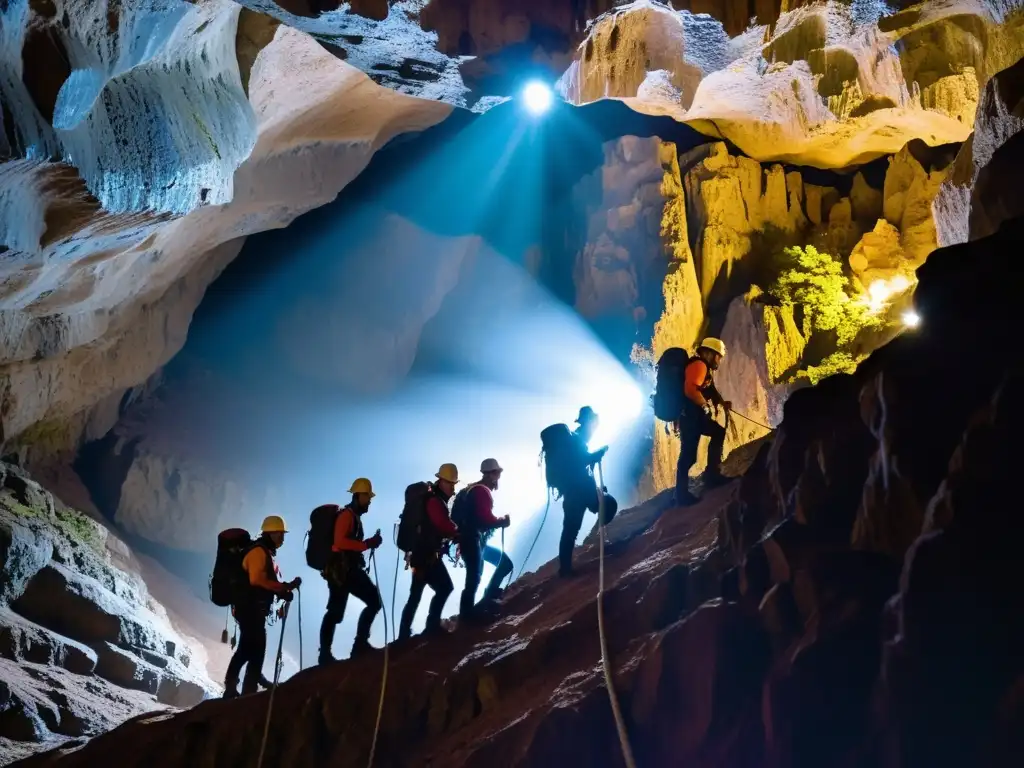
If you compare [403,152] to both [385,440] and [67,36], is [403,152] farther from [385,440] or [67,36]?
[67,36]

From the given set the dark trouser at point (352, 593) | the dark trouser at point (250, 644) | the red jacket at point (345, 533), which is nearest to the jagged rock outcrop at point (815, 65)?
the red jacket at point (345, 533)

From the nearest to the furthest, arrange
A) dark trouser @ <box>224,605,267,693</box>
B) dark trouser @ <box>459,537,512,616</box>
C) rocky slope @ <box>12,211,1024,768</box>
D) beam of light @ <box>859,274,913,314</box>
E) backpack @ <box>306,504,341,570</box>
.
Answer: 1. rocky slope @ <box>12,211,1024,768</box>
2. dark trouser @ <box>459,537,512,616</box>
3. backpack @ <box>306,504,341,570</box>
4. dark trouser @ <box>224,605,267,693</box>
5. beam of light @ <box>859,274,913,314</box>

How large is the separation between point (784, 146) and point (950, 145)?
353 centimetres

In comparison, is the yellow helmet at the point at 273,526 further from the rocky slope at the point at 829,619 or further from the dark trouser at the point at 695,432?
the dark trouser at the point at 695,432

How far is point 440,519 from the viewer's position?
22.8 ft

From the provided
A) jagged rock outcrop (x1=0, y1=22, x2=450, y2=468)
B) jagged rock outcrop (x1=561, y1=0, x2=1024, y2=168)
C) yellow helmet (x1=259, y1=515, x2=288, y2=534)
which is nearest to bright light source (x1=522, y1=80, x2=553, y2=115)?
jagged rock outcrop (x1=561, y1=0, x2=1024, y2=168)

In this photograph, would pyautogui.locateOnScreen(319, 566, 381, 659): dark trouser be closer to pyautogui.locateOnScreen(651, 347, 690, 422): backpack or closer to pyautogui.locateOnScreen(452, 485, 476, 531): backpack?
pyautogui.locateOnScreen(452, 485, 476, 531): backpack

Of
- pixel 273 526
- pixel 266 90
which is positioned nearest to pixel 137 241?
pixel 266 90

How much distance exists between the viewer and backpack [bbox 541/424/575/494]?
7.26 metres

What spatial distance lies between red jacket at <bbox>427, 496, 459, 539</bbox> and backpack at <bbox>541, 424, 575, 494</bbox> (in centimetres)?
99

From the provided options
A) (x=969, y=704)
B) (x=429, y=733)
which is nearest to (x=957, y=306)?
(x=969, y=704)

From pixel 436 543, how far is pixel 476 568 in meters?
0.47

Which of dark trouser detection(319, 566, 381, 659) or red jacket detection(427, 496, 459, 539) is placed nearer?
red jacket detection(427, 496, 459, 539)

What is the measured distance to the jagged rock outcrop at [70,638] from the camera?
30.2 feet
